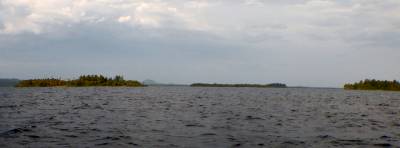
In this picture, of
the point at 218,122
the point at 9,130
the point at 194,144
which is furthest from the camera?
the point at 218,122

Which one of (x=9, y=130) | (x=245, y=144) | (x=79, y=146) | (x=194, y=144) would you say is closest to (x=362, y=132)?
(x=245, y=144)

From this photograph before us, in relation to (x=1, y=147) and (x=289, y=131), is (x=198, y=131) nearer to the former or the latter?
(x=289, y=131)

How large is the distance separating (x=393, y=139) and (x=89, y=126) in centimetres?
2380

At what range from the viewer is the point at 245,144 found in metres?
26.8

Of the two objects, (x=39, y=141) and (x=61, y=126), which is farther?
(x=61, y=126)

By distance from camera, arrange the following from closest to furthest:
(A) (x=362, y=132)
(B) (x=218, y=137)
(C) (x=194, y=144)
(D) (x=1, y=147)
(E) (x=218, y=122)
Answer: (D) (x=1, y=147), (C) (x=194, y=144), (B) (x=218, y=137), (A) (x=362, y=132), (E) (x=218, y=122)

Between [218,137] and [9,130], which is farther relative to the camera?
[9,130]

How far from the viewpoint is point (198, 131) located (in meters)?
32.7

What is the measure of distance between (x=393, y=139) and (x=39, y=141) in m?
24.5

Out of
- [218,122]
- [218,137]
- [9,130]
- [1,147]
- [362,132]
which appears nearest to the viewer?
[1,147]

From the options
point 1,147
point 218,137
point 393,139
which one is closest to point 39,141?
point 1,147

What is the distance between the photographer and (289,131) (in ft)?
110

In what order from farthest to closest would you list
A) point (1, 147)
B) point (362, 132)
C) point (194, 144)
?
point (362, 132) < point (194, 144) < point (1, 147)

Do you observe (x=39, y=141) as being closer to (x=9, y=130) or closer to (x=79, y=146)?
(x=79, y=146)
